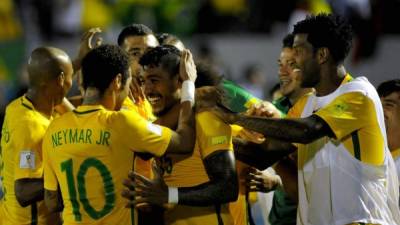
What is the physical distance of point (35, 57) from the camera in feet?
22.5

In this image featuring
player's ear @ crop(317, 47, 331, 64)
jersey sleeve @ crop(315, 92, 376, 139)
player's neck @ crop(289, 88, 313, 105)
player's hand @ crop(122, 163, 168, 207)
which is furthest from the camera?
player's neck @ crop(289, 88, 313, 105)

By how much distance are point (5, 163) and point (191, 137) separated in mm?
1632

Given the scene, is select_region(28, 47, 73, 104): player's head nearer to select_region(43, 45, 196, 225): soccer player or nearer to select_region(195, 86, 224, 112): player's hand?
select_region(43, 45, 196, 225): soccer player

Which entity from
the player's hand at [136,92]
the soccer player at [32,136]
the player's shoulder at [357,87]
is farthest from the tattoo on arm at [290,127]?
the soccer player at [32,136]

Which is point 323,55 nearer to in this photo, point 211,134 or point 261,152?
point 261,152

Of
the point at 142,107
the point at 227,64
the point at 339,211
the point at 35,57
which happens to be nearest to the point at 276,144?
the point at 339,211

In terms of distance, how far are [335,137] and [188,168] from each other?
3.19 ft

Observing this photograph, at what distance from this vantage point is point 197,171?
237 inches

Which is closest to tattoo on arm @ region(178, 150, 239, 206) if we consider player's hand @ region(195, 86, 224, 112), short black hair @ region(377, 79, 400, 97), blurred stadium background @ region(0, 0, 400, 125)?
player's hand @ region(195, 86, 224, 112)

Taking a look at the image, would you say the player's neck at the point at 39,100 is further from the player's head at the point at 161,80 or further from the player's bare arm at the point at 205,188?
the player's bare arm at the point at 205,188

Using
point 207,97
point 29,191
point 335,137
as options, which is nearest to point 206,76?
point 207,97

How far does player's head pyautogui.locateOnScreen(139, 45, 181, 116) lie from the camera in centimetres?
616

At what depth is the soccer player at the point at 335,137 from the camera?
6.08 meters

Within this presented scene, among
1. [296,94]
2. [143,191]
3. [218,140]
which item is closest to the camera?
[143,191]
